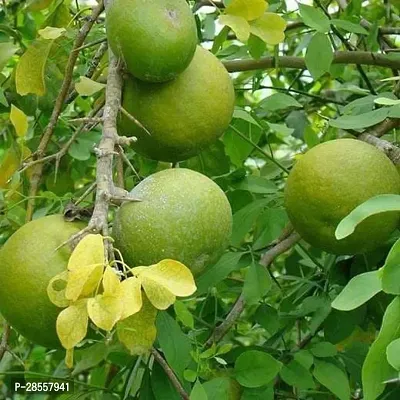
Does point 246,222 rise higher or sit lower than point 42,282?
lower

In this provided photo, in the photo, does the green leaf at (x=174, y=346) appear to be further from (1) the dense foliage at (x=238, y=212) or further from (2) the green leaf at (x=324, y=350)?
(2) the green leaf at (x=324, y=350)

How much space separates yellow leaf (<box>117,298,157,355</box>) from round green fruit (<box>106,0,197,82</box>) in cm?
35

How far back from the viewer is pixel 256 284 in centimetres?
151

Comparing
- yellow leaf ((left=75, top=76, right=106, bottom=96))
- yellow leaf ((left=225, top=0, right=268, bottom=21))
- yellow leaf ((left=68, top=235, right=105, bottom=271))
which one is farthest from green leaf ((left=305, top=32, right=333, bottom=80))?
yellow leaf ((left=68, top=235, right=105, bottom=271))

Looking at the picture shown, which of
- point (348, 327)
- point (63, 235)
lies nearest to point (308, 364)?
point (348, 327)

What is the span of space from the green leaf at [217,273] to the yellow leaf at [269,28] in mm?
349

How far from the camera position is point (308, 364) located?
1.45 meters

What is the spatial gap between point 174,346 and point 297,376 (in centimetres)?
23

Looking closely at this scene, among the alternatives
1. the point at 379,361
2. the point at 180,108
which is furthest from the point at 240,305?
the point at 379,361

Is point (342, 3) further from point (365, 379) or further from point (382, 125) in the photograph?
point (365, 379)

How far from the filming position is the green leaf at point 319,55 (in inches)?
64.4

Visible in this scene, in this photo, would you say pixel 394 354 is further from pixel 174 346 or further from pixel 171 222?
pixel 174 346

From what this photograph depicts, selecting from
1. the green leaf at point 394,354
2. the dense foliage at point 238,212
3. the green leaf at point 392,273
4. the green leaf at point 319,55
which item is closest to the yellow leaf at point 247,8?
the dense foliage at point 238,212

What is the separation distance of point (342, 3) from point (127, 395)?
90cm
